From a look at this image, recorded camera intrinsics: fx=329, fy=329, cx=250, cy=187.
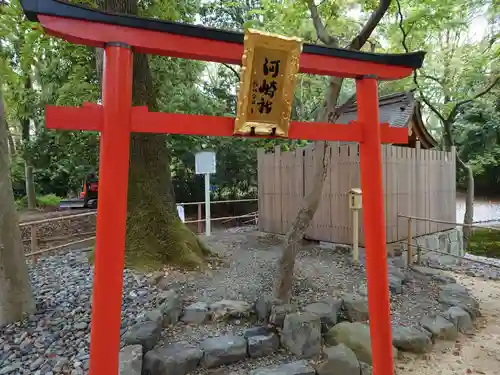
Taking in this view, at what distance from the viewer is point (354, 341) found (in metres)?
3.60

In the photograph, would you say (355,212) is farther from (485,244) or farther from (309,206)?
(485,244)

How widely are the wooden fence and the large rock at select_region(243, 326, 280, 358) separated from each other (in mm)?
3547

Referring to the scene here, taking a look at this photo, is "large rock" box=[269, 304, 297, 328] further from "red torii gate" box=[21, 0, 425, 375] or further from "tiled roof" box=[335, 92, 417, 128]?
"tiled roof" box=[335, 92, 417, 128]

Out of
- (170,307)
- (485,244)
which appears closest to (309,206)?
(170,307)

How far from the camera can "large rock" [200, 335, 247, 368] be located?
10.4 ft

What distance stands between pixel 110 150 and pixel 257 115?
1.11 meters

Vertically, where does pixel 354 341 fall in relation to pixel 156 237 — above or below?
below

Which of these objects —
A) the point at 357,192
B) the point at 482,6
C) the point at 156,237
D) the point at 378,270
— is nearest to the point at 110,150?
the point at 378,270

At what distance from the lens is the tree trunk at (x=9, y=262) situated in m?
3.25

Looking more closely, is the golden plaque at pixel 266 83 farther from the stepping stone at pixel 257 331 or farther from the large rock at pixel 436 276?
the large rock at pixel 436 276

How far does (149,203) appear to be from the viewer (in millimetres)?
5074

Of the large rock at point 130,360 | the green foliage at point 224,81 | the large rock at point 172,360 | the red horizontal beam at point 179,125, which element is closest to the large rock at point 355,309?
the large rock at point 172,360

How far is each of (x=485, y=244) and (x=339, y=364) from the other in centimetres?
1369

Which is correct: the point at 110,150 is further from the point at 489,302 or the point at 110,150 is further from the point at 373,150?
the point at 489,302
